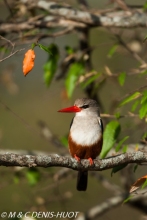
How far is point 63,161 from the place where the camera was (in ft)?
10.0

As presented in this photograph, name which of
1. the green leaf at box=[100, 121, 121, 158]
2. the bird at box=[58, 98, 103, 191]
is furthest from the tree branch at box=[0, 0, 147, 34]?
the green leaf at box=[100, 121, 121, 158]

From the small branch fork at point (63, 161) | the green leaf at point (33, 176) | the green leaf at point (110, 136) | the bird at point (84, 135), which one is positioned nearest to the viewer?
the small branch fork at point (63, 161)

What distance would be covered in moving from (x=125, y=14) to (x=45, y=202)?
2.03m

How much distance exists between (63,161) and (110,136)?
67 cm

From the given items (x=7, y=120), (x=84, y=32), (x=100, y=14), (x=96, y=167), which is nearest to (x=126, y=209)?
(x=7, y=120)

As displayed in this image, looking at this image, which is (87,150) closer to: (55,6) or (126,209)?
(55,6)

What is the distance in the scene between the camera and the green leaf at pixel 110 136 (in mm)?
3619

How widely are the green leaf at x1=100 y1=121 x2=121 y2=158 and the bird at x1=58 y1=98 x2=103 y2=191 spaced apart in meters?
0.47

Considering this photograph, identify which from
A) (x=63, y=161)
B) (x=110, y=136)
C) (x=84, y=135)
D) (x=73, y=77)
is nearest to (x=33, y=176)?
(x=84, y=135)

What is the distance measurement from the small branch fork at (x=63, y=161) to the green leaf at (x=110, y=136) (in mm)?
252

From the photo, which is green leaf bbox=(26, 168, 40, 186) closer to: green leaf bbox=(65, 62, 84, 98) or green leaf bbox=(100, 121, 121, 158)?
green leaf bbox=(65, 62, 84, 98)

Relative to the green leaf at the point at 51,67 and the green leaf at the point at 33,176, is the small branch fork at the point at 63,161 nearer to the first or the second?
the green leaf at the point at 51,67

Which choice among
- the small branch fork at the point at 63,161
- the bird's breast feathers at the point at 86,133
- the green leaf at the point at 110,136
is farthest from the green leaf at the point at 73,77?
the small branch fork at the point at 63,161

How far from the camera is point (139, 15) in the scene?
14.5 ft
